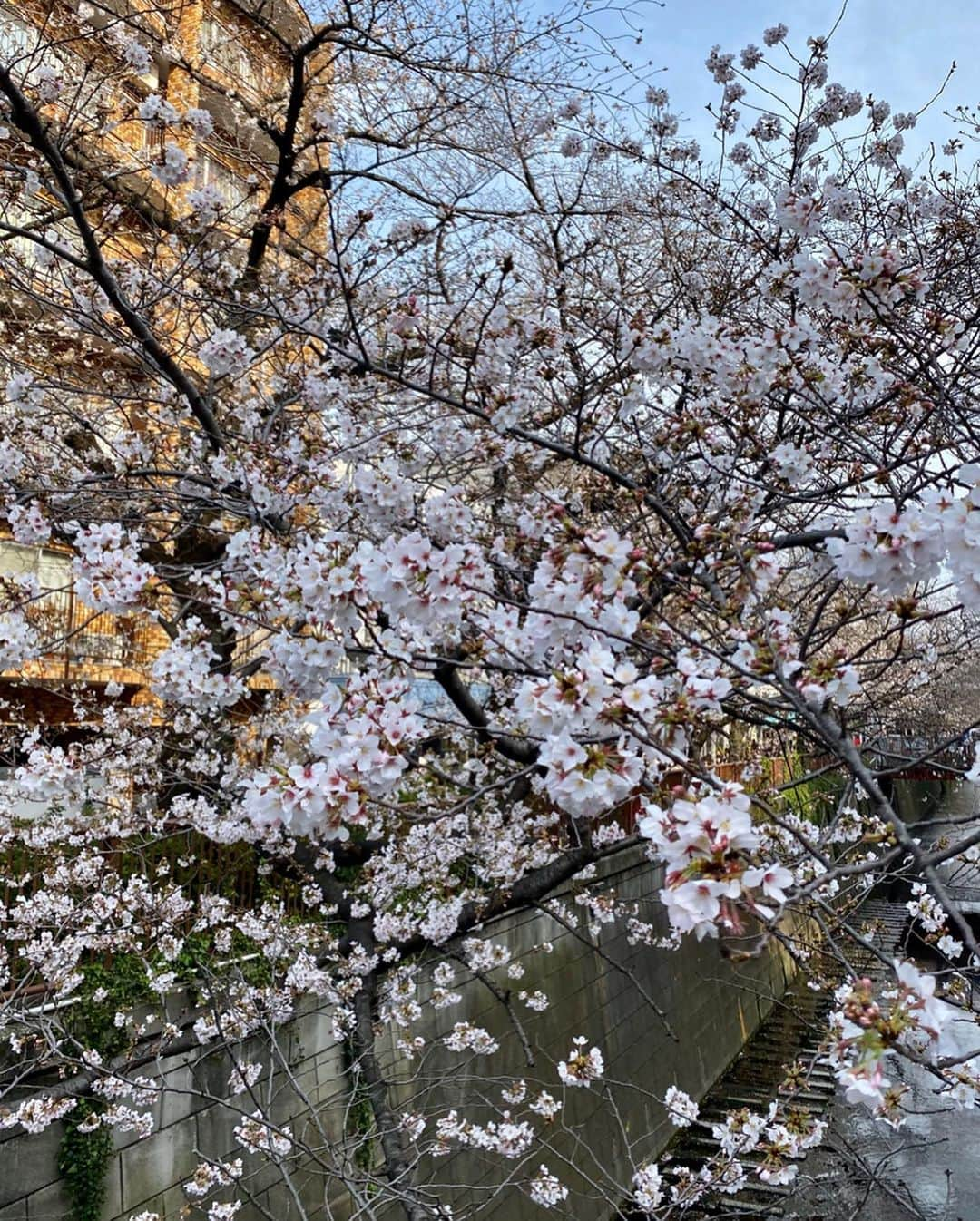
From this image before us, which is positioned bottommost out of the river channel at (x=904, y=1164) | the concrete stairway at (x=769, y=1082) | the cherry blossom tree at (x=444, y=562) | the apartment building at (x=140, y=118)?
the river channel at (x=904, y=1164)

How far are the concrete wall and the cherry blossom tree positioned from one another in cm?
13

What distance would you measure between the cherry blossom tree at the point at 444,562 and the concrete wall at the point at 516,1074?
13 cm

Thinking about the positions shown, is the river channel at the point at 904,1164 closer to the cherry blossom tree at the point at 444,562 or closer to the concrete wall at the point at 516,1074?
the concrete wall at the point at 516,1074

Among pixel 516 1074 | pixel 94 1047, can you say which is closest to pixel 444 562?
pixel 94 1047

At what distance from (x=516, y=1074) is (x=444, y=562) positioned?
5.37 m

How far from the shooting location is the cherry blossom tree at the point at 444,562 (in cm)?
195

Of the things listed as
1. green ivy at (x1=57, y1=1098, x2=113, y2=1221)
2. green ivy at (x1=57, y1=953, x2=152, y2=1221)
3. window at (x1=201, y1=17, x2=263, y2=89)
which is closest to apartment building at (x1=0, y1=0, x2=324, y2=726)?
window at (x1=201, y1=17, x2=263, y2=89)

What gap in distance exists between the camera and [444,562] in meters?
2.14

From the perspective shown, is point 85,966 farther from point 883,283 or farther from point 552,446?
point 883,283

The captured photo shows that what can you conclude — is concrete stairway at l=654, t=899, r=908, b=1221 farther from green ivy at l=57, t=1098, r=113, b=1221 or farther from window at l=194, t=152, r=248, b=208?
window at l=194, t=152, r=248, b=208

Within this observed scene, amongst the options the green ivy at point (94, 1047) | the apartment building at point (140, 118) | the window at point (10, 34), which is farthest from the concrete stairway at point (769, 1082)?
the window at point (10, 34)

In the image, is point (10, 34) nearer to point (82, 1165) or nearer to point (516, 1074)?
point (82, 1165)

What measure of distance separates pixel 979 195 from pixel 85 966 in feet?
19.9

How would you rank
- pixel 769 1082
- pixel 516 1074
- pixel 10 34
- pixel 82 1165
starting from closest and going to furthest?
1. pixel 82 1165
2. pixel 10 34
3. pixel 516 1074
4. pixel 769 1082
